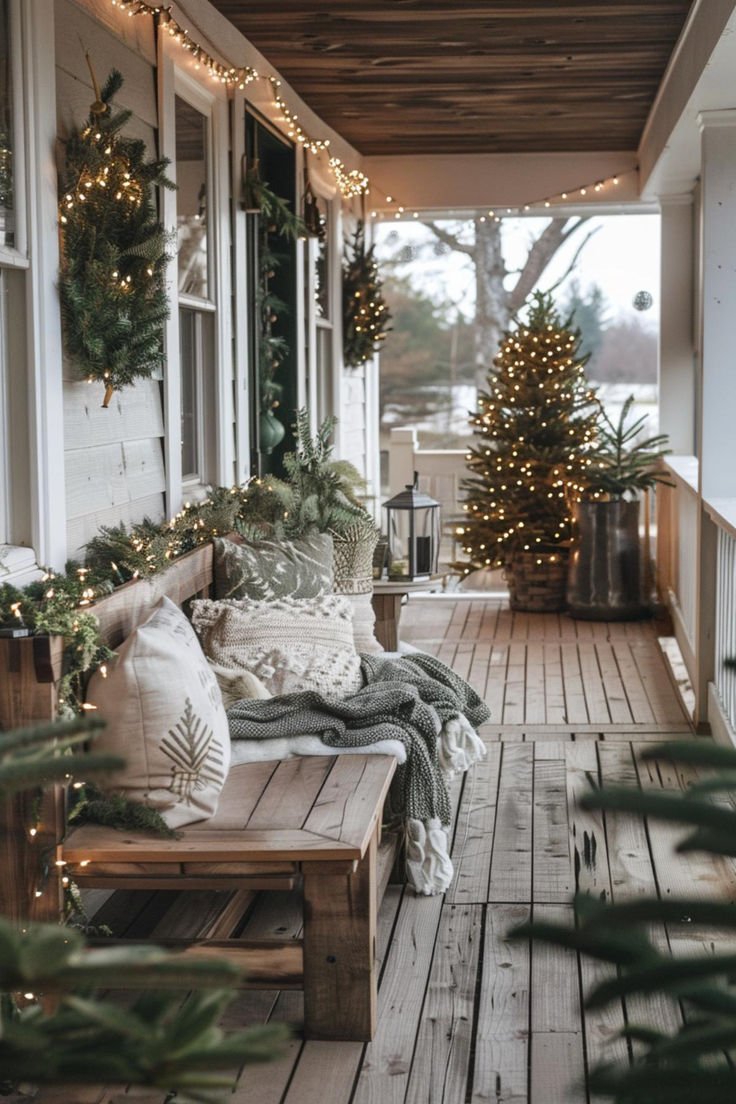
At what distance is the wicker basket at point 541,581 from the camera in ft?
26.6

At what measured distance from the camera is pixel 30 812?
2566 millimetres

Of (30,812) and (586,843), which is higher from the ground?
(30,812)

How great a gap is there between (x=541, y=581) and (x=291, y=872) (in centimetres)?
563

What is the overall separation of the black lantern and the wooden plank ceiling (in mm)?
1786

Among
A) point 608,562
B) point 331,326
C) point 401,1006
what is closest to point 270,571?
point 401,1006

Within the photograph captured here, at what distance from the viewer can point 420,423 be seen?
20953mm

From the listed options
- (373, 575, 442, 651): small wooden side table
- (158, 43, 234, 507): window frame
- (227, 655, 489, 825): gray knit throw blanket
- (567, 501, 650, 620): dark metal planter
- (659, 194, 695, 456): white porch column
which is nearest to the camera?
(227, 655, 489, 825): gray knit throw blanket

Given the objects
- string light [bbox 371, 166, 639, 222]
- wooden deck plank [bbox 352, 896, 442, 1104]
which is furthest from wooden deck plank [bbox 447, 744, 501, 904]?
string light [bbox 371, 166, 639, 222]

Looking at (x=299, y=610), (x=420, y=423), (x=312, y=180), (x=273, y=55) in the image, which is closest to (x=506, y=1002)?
(x=299, y=610)

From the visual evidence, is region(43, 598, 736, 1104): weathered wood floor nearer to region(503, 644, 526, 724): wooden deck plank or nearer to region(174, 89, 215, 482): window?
region(503, 644, 526, 724): wooden deck plank

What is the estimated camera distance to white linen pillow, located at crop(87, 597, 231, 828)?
107 inches

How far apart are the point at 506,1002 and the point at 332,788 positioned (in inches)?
23.3

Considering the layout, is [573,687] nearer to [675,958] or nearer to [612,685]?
[612,685]

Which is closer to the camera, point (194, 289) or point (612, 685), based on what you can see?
point (194, 289)
